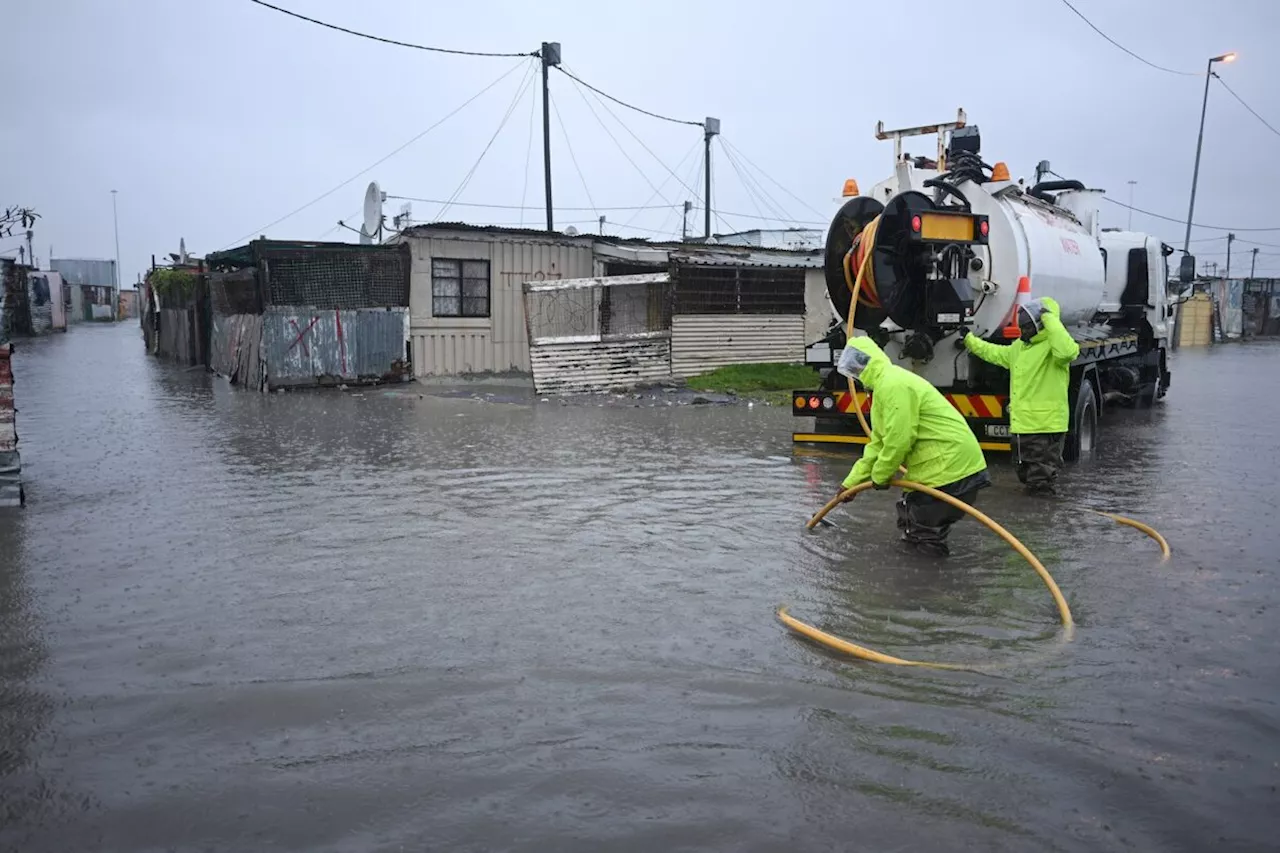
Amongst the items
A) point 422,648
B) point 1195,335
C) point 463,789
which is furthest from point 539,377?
point 1195,335

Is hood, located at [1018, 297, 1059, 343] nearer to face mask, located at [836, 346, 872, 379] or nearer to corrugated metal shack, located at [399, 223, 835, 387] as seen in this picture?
face mask, located at [836, 346, 872, 379]

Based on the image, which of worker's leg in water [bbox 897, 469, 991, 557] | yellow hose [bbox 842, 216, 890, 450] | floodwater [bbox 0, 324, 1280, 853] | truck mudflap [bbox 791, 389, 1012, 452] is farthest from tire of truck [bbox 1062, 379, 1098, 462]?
worker's leg in water [bbox 897, 469, 991, 557]

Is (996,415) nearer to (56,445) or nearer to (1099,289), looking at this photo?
(1099,289)

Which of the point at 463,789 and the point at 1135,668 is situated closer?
the point at 463,789

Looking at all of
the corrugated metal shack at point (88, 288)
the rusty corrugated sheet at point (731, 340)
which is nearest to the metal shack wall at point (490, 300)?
the rusty corrugated sheet at point (731, 340)

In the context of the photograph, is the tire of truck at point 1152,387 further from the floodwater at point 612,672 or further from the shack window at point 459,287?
the shack window at point 459,287

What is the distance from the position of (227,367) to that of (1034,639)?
66.0 feet

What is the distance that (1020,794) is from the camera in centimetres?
346

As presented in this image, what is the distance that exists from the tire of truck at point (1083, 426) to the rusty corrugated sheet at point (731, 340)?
9.52m

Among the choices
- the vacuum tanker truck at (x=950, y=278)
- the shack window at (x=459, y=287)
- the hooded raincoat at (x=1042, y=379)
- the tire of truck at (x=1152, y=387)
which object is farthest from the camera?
the shack window at (x=459, y=287)

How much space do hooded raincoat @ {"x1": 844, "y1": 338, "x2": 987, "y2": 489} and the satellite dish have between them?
16.4m

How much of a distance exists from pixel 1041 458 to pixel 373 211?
53.5 feet

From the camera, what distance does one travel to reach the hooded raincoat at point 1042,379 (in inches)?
340

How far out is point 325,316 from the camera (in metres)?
18.4
